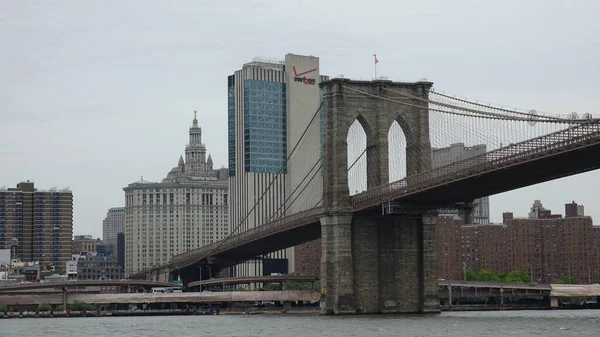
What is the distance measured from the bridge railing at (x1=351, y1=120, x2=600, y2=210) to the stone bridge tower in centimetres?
239

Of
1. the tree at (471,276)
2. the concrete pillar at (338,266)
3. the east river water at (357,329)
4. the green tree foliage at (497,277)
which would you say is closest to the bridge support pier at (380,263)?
the concrete pillar at (338,266)

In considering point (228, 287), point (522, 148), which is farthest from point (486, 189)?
point (228, 287)

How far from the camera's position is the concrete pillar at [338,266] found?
88000 millimetres

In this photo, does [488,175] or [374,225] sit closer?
[488,175]

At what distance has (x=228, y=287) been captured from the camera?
164 m

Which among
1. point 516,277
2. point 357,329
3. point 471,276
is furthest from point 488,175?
point 516,277

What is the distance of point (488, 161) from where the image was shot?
70.9 meters

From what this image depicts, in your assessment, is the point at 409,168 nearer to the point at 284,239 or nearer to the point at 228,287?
the point at 284,239

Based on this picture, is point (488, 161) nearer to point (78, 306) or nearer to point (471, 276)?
point (78, 306)

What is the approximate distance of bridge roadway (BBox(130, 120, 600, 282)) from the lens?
6462 cm

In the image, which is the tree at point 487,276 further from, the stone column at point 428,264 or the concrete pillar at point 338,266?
the concrete pillar at point 338,266

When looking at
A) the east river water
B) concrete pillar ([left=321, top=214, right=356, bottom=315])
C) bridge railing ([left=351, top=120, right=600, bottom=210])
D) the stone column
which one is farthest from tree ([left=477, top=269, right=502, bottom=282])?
the east river water

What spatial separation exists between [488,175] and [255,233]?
131 ft

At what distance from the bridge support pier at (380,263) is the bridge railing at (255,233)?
3049 mm
